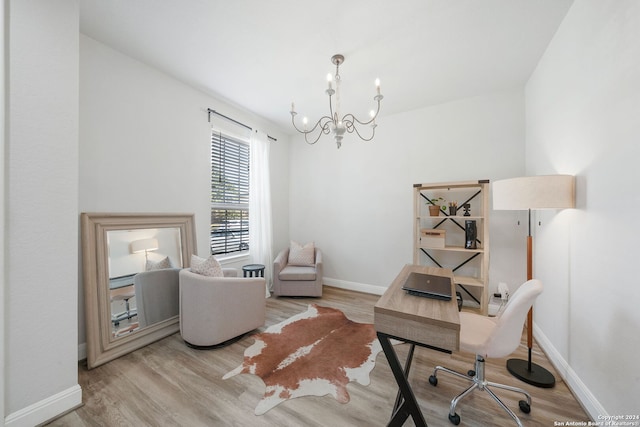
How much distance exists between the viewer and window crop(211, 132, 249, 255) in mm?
3256

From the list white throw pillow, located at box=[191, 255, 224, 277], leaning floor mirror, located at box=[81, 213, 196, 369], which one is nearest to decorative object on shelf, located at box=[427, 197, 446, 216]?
white throw pillow, located at box=[191, 255, 224, 277]

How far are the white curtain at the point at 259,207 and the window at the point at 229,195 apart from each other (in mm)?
106

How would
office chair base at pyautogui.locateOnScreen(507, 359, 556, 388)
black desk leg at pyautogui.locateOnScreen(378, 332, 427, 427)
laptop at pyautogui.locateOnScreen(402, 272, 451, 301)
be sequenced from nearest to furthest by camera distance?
1. black desk leg at pyautogui.locateOnScreen(378, 332, 427, 427)
2. laptop at pyautogui.locateOnScreen(402, 272, 451, 301)
3. office chair base at pyautogui.locateOnScreen(507, 359, 556, 388)

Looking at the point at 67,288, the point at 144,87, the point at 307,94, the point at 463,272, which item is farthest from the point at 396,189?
the point at 67,288

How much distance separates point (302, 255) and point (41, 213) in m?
2.87

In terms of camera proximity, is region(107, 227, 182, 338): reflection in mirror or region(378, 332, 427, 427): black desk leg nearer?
region(378, 332, 427, 427): black desk leg

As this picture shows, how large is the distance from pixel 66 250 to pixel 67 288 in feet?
0.81

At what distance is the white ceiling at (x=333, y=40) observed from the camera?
1758 mm

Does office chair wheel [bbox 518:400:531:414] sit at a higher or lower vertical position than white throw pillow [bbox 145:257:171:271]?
lower

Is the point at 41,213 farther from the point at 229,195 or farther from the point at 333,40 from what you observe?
the point at 333,40

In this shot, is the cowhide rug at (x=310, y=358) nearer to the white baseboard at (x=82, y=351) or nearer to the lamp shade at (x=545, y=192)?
the white baseboard at (x=82, y=351)

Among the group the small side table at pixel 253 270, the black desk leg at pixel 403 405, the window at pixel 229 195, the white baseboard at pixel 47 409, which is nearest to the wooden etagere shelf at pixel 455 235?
the black desk leg at pixel 403 405

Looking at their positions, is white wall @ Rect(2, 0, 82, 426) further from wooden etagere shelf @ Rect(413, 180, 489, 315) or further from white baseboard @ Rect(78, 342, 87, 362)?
wooden etagere shelf @ Rect(413, 180, 489, 315)

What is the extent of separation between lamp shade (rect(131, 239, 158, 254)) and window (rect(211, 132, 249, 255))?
806mm
